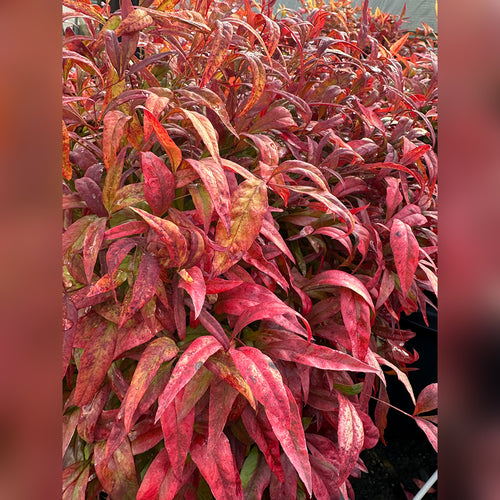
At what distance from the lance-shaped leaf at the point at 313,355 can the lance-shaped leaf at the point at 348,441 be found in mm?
70

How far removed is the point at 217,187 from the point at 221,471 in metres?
0.25

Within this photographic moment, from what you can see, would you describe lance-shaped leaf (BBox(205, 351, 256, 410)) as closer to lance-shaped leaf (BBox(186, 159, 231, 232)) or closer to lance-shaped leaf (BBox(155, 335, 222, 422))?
lance-shaped leaf (BBox(155, 335, 222, 422))

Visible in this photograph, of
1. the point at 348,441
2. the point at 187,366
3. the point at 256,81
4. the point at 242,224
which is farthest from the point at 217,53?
the point at 348,441

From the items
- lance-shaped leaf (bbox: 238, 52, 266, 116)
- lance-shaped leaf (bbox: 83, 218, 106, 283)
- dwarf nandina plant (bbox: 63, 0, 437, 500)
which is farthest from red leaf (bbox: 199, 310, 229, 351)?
lance-shaped leaf (bbox: 238, 52, 266, 116)

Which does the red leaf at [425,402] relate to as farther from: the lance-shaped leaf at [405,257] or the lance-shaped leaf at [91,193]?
the lance-shaped leaf at [91,193]

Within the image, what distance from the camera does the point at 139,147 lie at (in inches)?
17.7

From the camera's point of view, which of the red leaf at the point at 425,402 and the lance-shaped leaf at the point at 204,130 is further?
the red leaf at the point at 425,402

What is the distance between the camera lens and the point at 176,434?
40 cm

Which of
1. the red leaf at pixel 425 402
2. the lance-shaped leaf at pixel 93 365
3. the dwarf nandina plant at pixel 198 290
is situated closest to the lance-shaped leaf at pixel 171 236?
the dwarf nandina plant at pixel 198 290

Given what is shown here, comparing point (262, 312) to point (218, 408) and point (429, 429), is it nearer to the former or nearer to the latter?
point (218, 408)

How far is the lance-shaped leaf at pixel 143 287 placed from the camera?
0.37 metres

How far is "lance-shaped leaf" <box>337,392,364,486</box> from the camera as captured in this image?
1.47ft

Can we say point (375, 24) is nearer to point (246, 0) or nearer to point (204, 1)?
point (246, 0)

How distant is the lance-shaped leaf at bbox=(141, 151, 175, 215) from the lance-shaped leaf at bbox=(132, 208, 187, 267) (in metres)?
0.04
